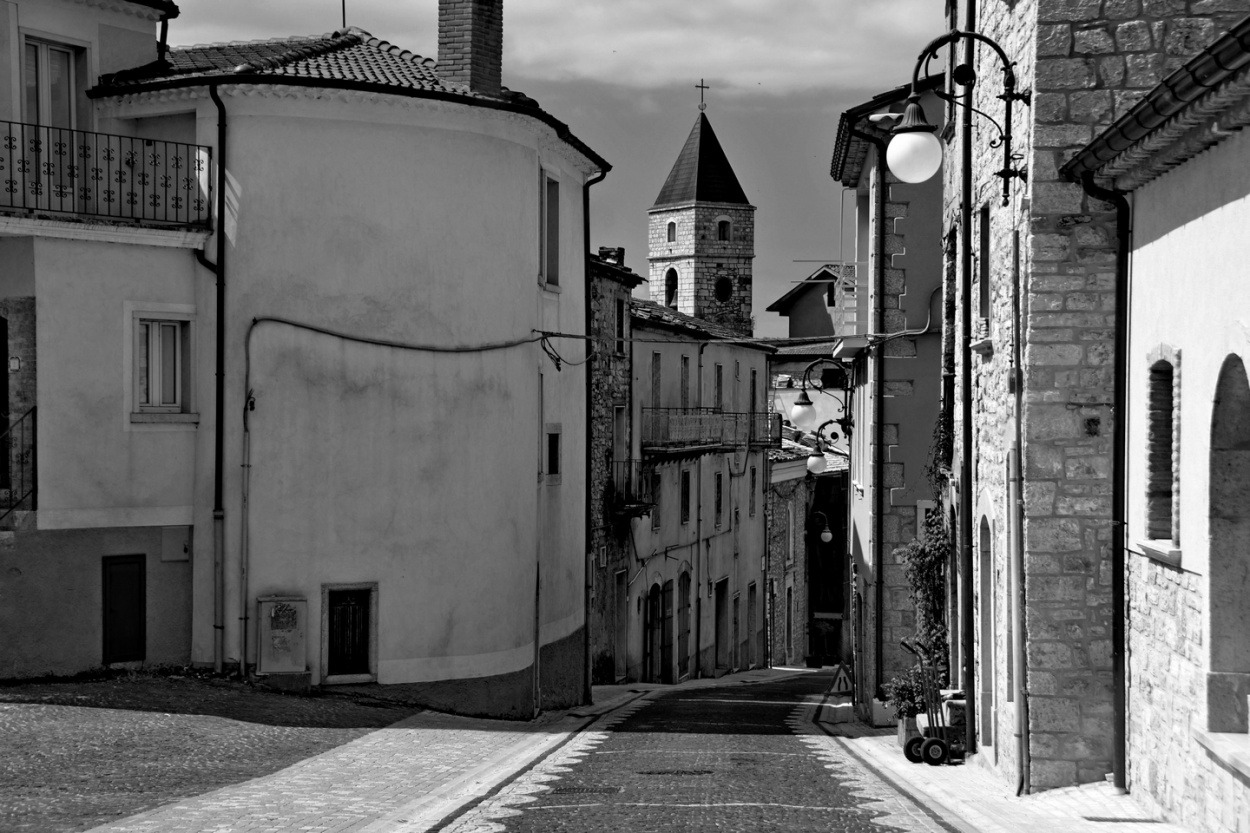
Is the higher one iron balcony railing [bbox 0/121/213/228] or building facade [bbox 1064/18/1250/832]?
iron balcony railing [bbox 0/121/213/228]

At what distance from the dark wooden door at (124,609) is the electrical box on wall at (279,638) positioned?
1462 millimetres

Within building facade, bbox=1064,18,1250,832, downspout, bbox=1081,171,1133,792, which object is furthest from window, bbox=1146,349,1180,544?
downspout, bbox=1081,171,1133,792

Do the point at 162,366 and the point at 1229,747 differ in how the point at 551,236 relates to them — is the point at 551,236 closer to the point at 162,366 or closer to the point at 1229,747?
the point at 162,366

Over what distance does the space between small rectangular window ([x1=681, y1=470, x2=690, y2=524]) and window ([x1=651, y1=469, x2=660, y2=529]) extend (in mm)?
2487

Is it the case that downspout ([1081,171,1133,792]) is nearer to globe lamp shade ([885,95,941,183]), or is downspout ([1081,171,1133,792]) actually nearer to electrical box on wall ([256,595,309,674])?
globe lamp shade ([885,95,941,183])

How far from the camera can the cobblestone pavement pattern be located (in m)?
10.5

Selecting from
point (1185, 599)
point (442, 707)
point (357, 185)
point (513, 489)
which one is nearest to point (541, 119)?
point (357, 185)

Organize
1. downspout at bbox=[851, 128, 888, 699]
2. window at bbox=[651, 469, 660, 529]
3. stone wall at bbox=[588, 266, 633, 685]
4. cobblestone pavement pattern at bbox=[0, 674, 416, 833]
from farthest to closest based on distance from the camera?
1. window at bbox=[651, 469, 660, 529]
2. stone wall at bbox=[588, 266, 633, 685]
3. downspout at bbox=[851, 128, 888, 699]
4. cobblestone pavement pattern at bbox=[0, 674, 416, 833]

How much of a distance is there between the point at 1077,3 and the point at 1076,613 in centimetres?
475

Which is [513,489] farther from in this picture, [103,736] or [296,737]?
[103,736]

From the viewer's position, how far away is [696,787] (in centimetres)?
1185

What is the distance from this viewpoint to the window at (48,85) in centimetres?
1736

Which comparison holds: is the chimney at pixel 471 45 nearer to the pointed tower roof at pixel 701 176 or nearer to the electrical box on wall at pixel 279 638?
the electrical box on wall at pixel 279 638

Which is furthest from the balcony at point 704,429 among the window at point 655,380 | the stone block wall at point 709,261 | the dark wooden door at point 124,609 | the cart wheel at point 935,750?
the stone block wall at point 709,261
